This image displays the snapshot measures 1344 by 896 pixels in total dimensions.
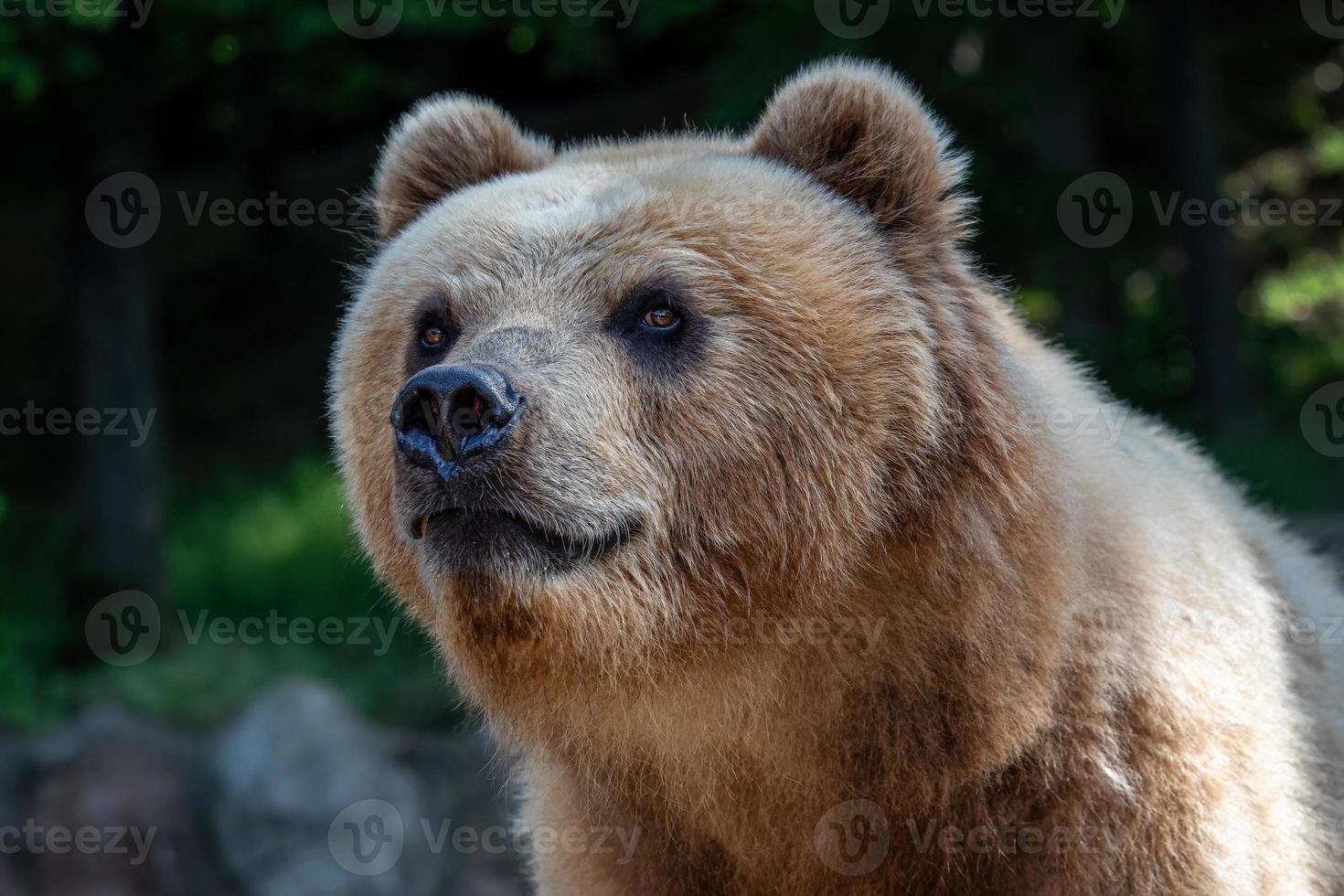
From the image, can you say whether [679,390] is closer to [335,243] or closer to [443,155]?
[443,155]

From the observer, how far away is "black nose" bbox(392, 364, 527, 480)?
2.69 metres

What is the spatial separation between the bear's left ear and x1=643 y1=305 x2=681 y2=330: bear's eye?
545 mm

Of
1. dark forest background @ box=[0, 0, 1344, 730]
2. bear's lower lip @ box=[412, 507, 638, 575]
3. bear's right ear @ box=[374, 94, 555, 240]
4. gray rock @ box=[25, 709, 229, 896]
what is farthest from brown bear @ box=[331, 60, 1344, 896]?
gray rock @ box=[25, 709, 229, 896]

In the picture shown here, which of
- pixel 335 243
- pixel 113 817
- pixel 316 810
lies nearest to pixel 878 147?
pixel 316 810

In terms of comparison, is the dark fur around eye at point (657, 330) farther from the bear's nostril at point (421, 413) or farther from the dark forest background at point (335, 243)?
the dark forest background at point (335, 243)

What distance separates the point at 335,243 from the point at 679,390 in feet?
32.8

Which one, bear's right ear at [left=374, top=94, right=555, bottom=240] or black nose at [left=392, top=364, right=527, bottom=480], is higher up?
bear's right ear at [left=374, top=94, right=555, bottom=240]

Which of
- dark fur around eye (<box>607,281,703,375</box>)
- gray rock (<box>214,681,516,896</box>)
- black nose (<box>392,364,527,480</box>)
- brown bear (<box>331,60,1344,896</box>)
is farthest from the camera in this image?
gray rock (<box>214,681,516,896</box>)

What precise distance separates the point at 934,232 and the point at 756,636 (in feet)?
3.24

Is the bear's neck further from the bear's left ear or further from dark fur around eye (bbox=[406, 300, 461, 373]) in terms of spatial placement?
dark fur around eye (bbox=[406, 300, 461, 373])

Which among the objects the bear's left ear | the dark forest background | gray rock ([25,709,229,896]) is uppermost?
the bear's left ear

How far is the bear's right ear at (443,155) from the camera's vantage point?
3.81 metres

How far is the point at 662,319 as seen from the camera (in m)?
3.12

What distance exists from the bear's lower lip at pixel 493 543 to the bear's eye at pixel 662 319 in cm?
50
